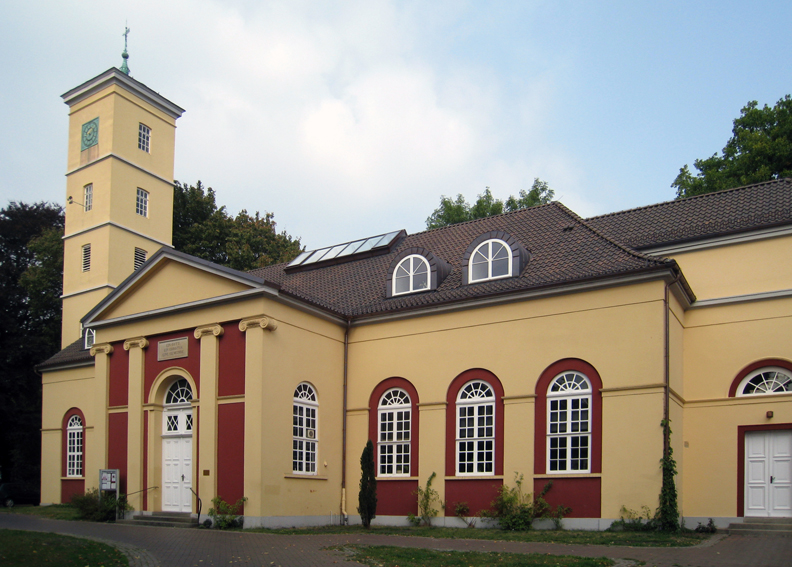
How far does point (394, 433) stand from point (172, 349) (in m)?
7.27

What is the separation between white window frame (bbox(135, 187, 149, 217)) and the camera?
109 ft

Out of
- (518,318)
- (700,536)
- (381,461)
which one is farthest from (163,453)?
(700,536)

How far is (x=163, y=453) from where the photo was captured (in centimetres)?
2236

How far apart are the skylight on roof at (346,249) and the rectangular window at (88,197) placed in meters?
10.5

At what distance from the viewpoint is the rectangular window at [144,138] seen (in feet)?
111

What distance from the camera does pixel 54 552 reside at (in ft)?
44.0

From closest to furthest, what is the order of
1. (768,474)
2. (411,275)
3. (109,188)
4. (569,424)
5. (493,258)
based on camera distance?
(768,474)
(569,424)
(493,258)
(411,275)
(109,188)

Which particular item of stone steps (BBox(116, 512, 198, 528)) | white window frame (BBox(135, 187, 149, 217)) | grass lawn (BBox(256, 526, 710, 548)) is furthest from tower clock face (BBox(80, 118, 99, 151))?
grass lawn (BBox(256, 526, 710, 548))

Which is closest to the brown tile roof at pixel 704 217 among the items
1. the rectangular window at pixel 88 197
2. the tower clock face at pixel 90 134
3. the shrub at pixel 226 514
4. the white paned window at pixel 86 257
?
the shrub at pixel 226 514

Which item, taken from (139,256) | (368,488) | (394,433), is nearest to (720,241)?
(394,433)

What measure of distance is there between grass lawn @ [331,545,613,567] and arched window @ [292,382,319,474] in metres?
7.07

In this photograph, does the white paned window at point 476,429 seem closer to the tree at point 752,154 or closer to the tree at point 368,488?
the tree at point 368,488

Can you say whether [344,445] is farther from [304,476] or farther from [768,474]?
[768,474]

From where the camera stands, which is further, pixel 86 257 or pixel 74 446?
pixel 86 257
